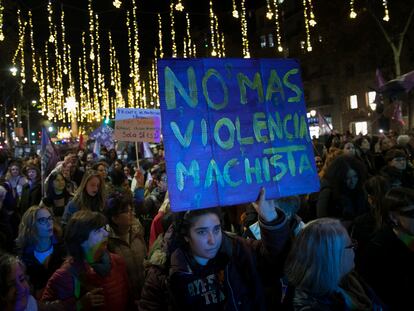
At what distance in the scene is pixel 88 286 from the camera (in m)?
3.52

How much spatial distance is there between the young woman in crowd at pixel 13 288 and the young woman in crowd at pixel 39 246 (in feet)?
3.74

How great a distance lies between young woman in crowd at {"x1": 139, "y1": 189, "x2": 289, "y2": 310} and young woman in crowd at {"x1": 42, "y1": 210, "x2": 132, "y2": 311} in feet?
2.35

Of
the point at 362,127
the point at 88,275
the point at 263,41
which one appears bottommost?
the point at 88,275

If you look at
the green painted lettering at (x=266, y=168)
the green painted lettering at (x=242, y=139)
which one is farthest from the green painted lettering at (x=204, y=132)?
the green painted lettering at (x=266, y=168)

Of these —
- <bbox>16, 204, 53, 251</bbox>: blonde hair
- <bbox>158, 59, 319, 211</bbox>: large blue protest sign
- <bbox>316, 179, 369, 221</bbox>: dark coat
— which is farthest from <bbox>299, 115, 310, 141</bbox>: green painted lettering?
<bbox>16, 204, 53, 251</bbox>: blonde hair

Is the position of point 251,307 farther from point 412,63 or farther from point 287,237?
point 412,63

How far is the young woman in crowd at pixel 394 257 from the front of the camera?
348 centimetres

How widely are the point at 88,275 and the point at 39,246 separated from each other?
1090 millimetres

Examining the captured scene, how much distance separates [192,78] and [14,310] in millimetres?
1917

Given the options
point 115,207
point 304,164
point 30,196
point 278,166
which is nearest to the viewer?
point 278,166

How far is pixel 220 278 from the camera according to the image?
2.91 metres

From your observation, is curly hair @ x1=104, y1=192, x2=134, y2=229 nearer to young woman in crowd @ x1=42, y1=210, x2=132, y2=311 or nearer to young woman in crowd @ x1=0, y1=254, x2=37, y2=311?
young woman in crowd @ x1=42, y1=210, x2=132, y2=311

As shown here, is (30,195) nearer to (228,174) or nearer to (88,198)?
(88,198)

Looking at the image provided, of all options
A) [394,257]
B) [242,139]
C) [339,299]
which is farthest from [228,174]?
[394,257]
